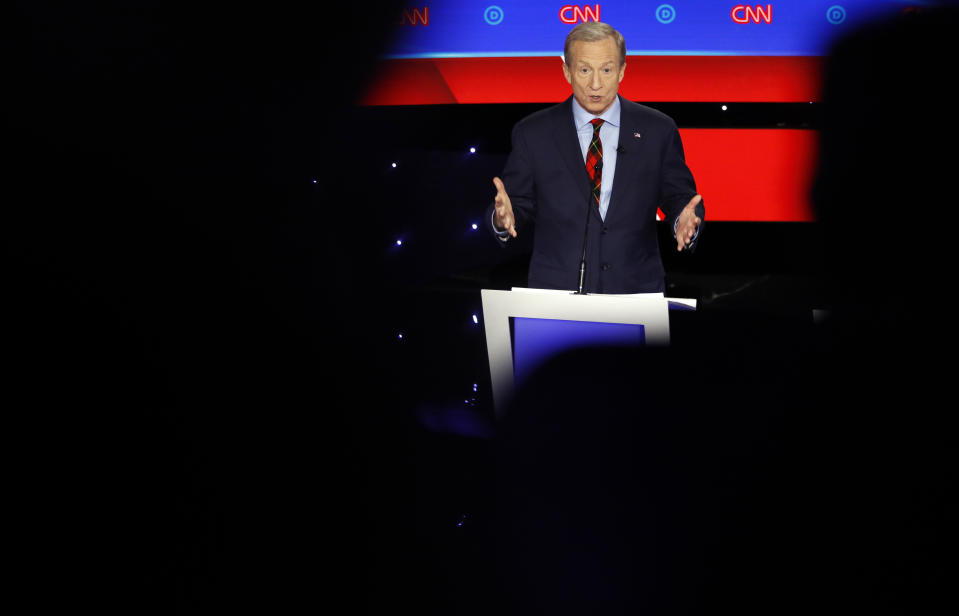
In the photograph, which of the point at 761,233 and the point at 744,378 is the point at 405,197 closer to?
the point at 761,233

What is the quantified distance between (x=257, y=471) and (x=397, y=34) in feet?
5.20

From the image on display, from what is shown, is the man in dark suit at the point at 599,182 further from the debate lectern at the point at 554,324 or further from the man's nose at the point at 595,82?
the debate lectern at the point at 554,324

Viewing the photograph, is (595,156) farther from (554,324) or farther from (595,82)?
(554,324)

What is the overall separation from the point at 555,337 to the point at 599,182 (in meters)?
0.47

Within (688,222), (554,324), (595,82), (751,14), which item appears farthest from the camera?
(751,14)

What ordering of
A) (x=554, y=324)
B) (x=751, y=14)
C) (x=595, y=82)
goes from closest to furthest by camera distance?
(x=554, y=324) → (x=595, y=82) → (x=751, y=14)

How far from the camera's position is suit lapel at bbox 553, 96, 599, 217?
192cm

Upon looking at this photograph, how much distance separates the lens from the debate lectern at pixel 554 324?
5.08 feet

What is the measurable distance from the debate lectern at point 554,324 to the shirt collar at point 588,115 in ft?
1.75

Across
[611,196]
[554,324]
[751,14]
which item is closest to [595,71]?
[611,196]

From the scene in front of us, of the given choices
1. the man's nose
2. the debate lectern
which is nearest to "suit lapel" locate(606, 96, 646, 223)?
the man's nose

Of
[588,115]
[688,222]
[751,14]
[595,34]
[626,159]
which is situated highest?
[751,14]

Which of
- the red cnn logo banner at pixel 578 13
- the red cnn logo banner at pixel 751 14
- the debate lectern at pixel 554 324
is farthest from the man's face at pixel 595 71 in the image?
the red cnn logo banner at pixel 751 14

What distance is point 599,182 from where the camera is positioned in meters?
1.91
